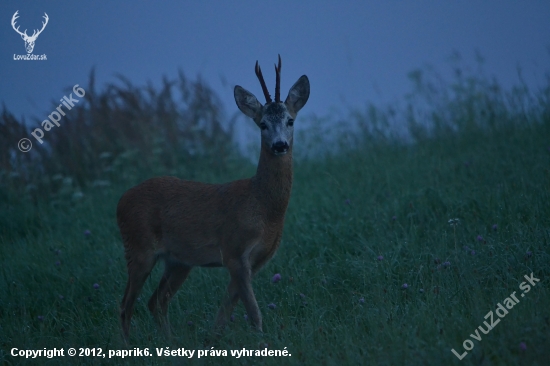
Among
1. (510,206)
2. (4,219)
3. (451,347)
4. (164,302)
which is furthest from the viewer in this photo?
(4,219)

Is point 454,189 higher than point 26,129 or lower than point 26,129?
lower

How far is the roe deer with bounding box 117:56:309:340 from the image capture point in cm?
485

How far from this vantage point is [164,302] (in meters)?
5.42

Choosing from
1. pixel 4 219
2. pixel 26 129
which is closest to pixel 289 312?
pixel 4 219

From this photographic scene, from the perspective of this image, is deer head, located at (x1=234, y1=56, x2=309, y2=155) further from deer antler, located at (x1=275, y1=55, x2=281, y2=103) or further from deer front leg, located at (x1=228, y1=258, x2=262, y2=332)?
deer front leg, located at (x1=228, y1=258, x2=262, y2=332)

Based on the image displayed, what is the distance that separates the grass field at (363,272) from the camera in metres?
3.86

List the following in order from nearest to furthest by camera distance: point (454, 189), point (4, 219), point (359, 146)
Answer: point (454, 189) < point (4, 219) < point (359, 146)

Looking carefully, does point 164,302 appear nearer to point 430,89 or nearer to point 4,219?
point 4,219

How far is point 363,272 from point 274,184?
105cm

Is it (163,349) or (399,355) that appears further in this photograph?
(163,349)

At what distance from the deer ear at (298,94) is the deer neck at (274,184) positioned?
505 millimetres

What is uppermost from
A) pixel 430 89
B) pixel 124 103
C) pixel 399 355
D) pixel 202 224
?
pixel 124 103

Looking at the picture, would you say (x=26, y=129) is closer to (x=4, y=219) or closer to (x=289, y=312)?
(x=4, y=219)

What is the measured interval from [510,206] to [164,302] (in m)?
3.22
